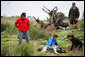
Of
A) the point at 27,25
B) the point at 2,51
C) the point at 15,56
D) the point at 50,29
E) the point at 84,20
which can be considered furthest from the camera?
the point at 50,29

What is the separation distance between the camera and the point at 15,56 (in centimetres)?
671

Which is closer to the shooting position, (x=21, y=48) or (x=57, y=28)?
(x=21, y=48)

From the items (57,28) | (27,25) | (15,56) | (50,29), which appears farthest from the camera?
(57,28)

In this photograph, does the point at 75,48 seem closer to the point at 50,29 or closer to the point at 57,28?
the point at 50,29

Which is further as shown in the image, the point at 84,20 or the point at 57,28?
the point at 57,28

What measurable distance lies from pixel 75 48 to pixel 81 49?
24cm

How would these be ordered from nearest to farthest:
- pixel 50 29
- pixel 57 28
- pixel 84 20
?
pixel 84 20, pixel 50 29, pixel 57 28

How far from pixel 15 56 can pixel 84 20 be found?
6385 mm

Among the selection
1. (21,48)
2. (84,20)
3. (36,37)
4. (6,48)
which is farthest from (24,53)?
(84,20)

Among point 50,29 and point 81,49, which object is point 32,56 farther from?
point 50,29

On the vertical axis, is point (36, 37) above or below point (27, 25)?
below

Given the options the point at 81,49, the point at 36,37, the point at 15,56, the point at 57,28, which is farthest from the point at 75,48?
the point at 57,28

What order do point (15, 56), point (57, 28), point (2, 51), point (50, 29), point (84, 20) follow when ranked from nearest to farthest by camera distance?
point (15, 56) → point (2, 51) → point (84, 20) → point (50, 29) → point (57, 28)

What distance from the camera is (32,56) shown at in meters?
6.87
